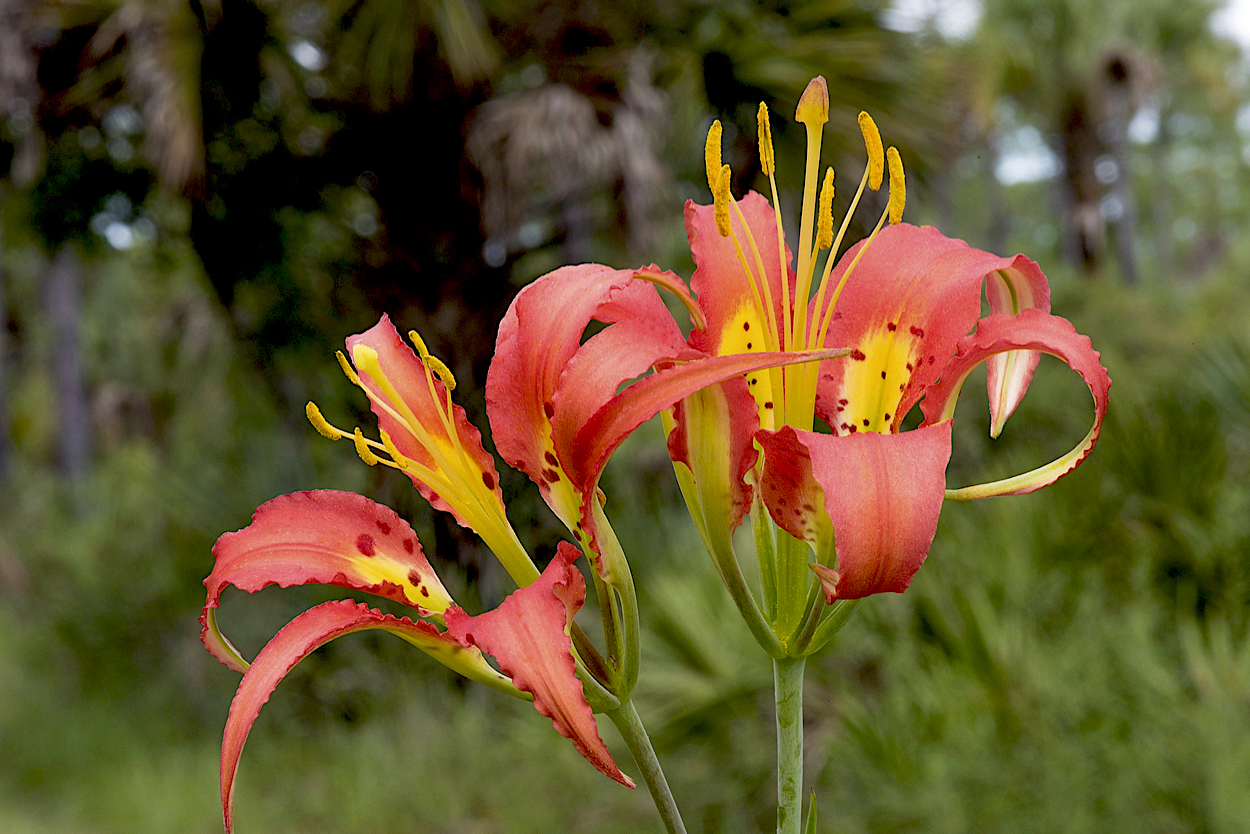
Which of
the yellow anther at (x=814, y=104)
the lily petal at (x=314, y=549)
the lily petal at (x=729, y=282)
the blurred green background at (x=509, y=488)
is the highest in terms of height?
the yellow anther at (x=814, y=104)

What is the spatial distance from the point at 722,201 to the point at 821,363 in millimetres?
85

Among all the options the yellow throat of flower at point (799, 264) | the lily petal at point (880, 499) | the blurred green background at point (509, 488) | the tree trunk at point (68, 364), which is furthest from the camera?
the tree trunk at point (68, 364)

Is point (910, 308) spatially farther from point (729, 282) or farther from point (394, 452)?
point (394, 452)

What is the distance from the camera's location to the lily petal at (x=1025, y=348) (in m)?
0.39

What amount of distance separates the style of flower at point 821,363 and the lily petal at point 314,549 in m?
0.12

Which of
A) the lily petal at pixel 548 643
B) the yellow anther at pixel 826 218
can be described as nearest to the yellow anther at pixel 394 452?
the lily petal at pixel 548 643

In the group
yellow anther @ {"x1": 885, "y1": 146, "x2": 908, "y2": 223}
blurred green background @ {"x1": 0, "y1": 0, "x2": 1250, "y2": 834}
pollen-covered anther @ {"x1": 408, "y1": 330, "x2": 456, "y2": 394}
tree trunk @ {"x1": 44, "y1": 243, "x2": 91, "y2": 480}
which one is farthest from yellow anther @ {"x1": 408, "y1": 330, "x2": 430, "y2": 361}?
tree trunk @ {"x1": 44, "y1": 243, "x2": 91, "y2": 480}

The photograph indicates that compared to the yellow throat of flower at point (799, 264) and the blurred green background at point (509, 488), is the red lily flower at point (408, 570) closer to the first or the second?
the yellow throat of flower at point (799, 264)

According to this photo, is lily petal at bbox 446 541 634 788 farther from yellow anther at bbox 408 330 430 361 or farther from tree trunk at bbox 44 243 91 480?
tree trunk at bbox 44 243 91 480

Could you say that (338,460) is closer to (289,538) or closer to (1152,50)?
(289,538)

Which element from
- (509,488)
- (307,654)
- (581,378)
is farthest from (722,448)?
(509,488)

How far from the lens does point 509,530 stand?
442 mm

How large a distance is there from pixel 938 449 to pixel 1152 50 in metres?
17.0

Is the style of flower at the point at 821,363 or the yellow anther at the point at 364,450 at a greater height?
the style of flower at the point at 821,363
